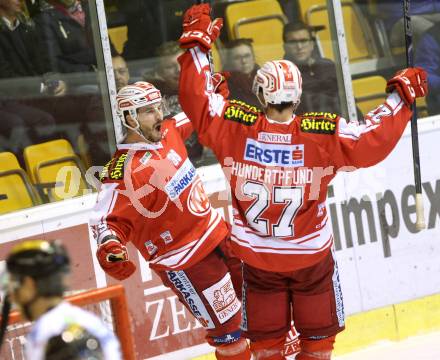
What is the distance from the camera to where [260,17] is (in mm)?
6820

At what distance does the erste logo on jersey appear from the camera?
507 centimetres

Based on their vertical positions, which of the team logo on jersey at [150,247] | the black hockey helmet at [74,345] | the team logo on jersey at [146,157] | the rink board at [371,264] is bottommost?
the rink board at [371,264]

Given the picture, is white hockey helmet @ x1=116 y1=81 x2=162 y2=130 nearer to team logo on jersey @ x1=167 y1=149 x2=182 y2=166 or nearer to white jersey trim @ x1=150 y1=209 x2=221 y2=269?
team logo on jersey @ x1=167 y1=149 x2=182 y2=166

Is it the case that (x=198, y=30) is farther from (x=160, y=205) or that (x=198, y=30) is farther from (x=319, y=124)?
(x=160, y=205)

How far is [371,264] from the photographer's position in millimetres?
6910

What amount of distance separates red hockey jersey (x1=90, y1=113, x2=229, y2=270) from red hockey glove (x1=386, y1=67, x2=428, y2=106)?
108 cm

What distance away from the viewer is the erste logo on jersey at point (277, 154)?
5066 mm

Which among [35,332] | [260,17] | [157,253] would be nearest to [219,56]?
[260,17]

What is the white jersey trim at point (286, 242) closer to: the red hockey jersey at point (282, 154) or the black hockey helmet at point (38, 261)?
the red hockey jersey at point (282, 154)

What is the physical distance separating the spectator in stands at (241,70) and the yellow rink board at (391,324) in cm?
134

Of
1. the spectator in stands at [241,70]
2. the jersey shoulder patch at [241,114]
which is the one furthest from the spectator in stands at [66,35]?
the jersey shoulder patch at [241,114]

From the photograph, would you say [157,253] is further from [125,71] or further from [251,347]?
[125,71]

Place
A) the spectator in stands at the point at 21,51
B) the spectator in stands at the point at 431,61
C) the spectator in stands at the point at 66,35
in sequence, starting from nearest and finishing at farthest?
1. the spectator in stands at the point at 21,51
2. the spectator in stands at the point at 66,35
3. the spectator in stands at the point at 431,61

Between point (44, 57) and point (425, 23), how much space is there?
240cm
